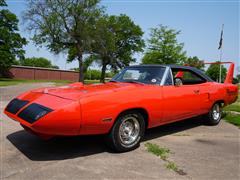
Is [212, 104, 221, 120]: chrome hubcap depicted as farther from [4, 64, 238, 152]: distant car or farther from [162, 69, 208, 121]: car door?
[162, 69, 208, 121]: car door

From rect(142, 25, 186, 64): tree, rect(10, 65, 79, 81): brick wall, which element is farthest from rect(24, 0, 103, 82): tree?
rect(10, 65, 79, 81): brick wall

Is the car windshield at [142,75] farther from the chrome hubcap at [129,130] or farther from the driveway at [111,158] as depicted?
the driveway at [111,158]

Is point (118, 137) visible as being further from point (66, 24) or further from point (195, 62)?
point (66, 24)

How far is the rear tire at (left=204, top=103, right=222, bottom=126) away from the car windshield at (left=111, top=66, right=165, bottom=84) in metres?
1.95

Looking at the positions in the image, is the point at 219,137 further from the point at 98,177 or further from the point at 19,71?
the point at 19,71

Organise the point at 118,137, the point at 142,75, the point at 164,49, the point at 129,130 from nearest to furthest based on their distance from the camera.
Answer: the point at 118,137 → the point at 129,130 → the point at 142,75 → the point at 164,49

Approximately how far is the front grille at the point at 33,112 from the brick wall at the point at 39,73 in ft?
165

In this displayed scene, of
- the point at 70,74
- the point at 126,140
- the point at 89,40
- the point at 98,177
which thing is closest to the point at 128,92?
the point at 126,140

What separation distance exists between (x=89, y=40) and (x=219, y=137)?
28.0 meters

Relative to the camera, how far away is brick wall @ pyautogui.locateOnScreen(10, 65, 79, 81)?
51.2m

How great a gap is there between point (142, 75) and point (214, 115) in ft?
7.86

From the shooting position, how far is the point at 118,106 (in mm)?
3635

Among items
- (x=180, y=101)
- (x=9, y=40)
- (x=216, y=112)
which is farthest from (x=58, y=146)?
(x=9, y=40)

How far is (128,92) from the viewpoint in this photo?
3871 millimetres
